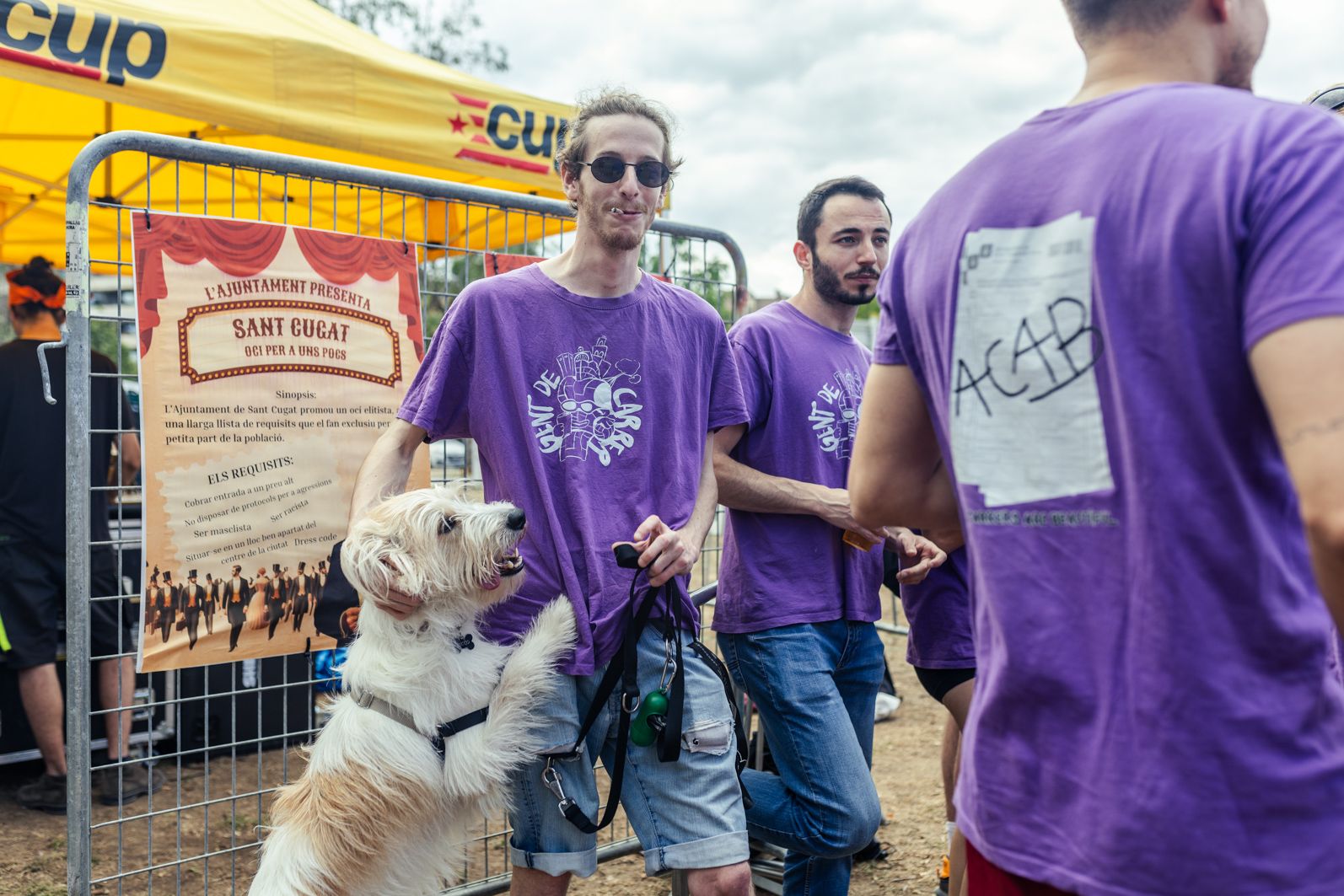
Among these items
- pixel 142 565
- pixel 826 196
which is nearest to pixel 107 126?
pixel 142 565

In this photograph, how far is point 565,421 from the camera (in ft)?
8.51

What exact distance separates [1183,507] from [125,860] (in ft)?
15.1

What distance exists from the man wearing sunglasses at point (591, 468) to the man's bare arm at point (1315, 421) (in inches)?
62.6

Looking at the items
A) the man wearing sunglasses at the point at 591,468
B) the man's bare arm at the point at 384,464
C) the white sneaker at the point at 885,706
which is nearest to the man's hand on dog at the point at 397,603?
the man wearing sunglasses at the point at 591,468

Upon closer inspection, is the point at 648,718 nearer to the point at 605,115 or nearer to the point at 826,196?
the point at 605,115

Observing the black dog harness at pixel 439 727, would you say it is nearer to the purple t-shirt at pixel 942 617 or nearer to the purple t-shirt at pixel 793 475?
the purple t-shirt at pixel 793 475

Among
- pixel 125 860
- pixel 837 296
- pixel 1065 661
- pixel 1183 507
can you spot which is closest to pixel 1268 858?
pixel 1065 661

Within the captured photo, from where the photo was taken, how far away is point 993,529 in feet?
4.52

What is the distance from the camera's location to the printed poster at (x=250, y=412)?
295 centimetres

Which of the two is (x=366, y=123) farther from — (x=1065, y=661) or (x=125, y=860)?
(x=1065, y=661)

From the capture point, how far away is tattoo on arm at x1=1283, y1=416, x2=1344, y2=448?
1020 mm

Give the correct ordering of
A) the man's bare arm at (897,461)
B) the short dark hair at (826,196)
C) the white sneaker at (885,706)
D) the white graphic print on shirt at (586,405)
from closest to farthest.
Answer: the man's bare arm at (897,461) < the white graphic print on shirt at (586,405) < the short dark hair at (826,196) < the white sneaker at (885,706)

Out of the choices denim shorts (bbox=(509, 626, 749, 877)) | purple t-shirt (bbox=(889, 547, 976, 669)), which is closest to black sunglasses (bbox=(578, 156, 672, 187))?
denim shorts (bbox=(509, 626, 749, 877))

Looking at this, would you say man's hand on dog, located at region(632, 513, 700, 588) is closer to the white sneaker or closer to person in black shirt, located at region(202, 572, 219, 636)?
person in black shirt, located at region(202, 572, 219, 636)
